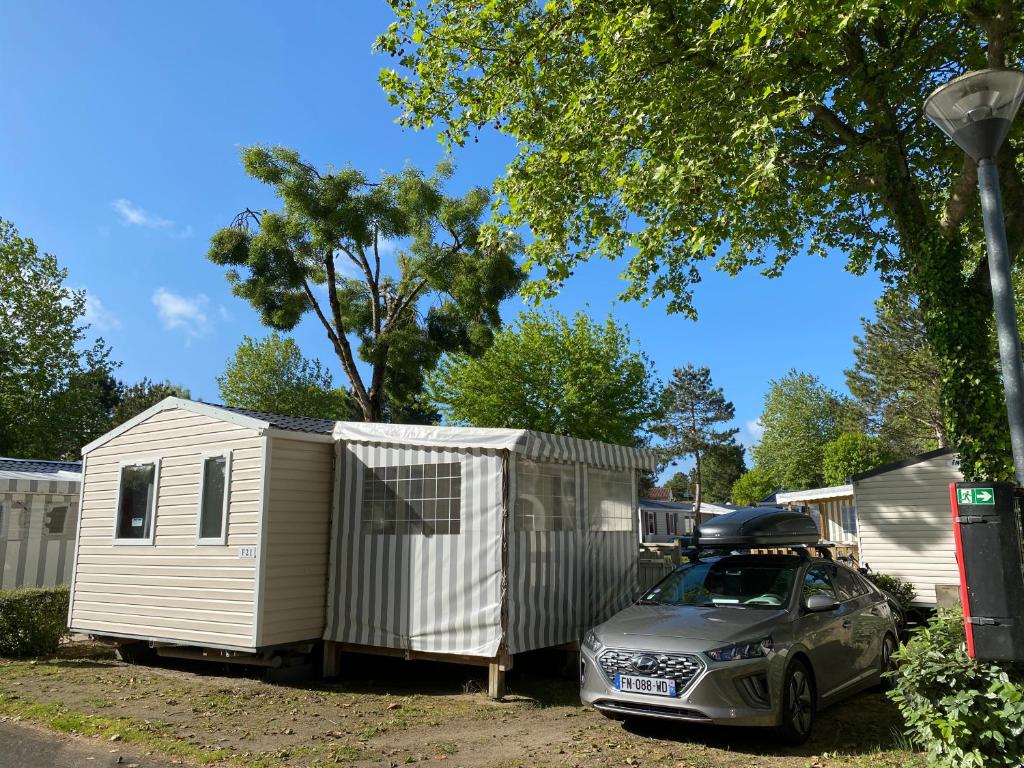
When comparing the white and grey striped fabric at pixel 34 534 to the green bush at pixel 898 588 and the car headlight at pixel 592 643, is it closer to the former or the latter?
the car headlight at pixel 592 643

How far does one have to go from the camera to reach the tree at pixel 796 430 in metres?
52.8

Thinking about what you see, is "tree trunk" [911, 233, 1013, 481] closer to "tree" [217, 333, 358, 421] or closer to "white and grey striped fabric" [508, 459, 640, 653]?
"white and grey striped fabric" [508, 459, 640, 653]

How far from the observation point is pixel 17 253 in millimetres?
29281

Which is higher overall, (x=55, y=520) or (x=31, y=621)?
(x=55, y=520)

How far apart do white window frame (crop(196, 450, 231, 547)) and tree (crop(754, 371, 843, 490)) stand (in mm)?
48408

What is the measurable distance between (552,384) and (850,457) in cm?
2025

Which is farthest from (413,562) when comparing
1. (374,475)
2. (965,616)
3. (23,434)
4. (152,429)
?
(23,434)

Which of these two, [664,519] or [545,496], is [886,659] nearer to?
[545,496]

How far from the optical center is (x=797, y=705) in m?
6.05

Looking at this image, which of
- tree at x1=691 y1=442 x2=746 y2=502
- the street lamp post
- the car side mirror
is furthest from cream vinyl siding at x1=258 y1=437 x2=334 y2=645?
tree at x1=691 y1=442 x2=746 y2=502

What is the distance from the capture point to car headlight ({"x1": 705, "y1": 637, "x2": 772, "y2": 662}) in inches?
228

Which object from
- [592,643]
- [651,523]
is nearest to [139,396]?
[651,523]

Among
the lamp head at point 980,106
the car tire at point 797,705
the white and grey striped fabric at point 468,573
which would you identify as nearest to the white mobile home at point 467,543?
the white and grey striped fabric at point 468,573

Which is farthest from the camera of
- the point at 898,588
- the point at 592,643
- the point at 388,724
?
the point at 898,588
